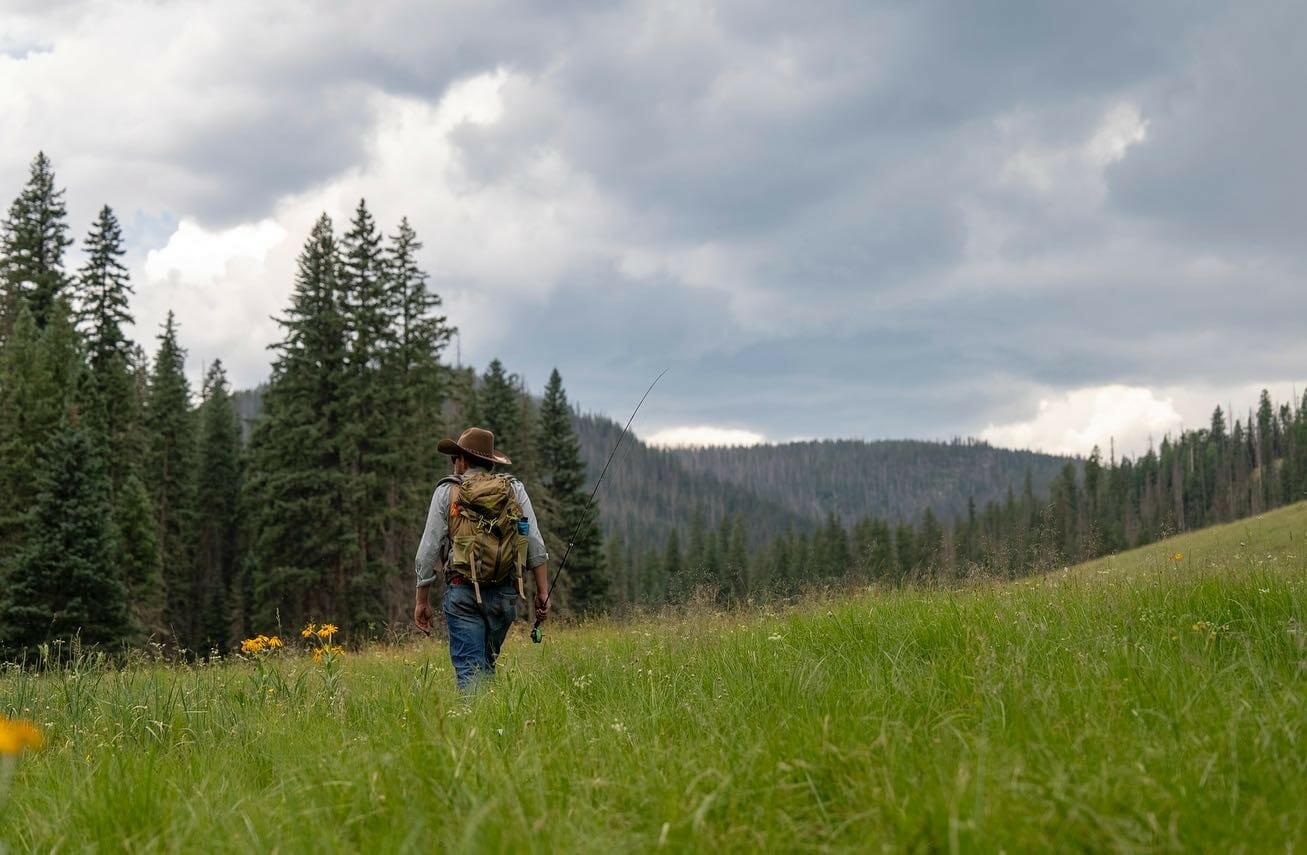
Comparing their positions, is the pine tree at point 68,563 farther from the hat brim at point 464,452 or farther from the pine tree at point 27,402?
the hat brim at point 464,452

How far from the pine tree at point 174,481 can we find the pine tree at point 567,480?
16.5 meters

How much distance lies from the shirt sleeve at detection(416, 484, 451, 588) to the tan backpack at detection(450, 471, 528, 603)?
3.1 inches

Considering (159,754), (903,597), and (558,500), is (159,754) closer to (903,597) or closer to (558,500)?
(903,597)

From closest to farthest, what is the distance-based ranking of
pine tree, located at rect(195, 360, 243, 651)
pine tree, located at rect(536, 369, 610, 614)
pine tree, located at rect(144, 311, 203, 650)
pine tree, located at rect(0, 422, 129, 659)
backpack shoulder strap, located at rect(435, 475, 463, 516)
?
backpack shoulder strap, located at rect(435, 475, 463, 516)
pine tree, located at rect(0, 422, 129, 659)
pine tree, located at rect(144, 311, 203, 650)
pine tree, located at rect(536, 369, 610, 614)
pine tree, located at rect(195, 360, 243, 651)

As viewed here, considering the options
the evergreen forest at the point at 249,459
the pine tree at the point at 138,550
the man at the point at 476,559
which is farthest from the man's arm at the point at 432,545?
the pine tree at the point at 138,550

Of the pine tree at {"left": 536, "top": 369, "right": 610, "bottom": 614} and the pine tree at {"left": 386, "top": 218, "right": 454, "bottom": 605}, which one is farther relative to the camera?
the pine tree at {"left": 536, "top": 369, "right": 610, "bottom": 614}

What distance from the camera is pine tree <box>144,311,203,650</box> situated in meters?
37.8

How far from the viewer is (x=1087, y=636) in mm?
4352

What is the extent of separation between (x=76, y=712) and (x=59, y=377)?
97.7 ft

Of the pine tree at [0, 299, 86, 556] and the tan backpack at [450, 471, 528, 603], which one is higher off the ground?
the pine tree at [0, 299, 86, 556]

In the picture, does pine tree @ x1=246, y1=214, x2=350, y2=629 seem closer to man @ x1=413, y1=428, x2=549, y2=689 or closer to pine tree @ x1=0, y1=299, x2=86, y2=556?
pine tree @ x1=0, y1=299, x2=86, y2=556

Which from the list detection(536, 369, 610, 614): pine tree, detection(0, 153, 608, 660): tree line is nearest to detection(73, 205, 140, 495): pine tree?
detection(0, 153, 608, 660): tree line

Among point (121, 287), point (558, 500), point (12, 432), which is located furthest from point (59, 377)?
point (558, 500)

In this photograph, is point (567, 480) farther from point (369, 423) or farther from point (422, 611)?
point (422, 611)
